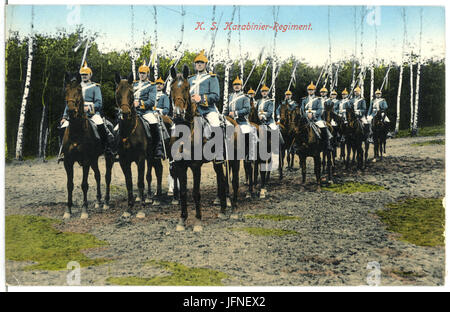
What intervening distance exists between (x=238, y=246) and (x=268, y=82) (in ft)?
10.9

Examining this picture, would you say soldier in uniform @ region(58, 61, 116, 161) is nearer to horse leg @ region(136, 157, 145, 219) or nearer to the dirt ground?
the dirt ground

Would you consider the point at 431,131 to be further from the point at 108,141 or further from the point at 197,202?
the point at 108,141

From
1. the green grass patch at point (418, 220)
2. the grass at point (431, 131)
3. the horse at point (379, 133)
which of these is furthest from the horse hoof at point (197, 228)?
the grass at point (431, 131)

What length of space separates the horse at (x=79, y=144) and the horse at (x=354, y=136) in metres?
5.08

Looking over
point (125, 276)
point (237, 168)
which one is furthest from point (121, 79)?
point (125, 276)

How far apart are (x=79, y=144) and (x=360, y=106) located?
5809mm

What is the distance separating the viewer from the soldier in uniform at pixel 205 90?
23.9 ft

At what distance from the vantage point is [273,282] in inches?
267

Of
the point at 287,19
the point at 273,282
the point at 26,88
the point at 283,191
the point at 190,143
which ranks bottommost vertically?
the point at 273,282

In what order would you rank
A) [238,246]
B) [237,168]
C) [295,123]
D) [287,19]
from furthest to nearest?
[295,123] → [237,168] → [287,19] → [238,246]

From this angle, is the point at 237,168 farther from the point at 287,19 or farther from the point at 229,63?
the point at 287,19

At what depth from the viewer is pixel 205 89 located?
24.1ft

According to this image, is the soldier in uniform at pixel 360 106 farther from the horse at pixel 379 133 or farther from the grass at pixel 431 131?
the grass at pixel 431 131

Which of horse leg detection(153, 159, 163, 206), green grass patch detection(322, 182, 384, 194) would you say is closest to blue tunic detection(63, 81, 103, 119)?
horse leg detection(153, 159, 163, 206)
